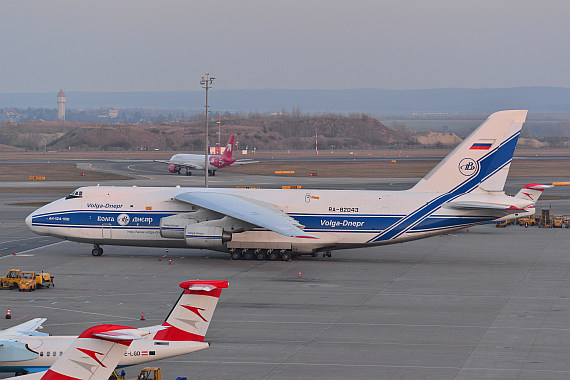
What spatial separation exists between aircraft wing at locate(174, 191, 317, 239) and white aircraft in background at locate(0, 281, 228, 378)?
1831 centimetres

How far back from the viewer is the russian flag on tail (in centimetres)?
4756

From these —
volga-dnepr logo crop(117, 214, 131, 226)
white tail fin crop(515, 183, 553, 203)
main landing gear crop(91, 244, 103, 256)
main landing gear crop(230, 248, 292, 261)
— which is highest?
white tail fin crop(515, 183, 553, 203)

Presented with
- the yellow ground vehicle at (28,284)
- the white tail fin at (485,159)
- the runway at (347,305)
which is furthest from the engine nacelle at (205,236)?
the white tail fin at (485,159)

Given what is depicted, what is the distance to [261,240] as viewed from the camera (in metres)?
47.7

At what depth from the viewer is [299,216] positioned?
48062 mm

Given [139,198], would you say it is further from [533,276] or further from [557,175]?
[557,175]

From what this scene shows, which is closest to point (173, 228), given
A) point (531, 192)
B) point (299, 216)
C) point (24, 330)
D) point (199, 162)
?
point (299, 216)

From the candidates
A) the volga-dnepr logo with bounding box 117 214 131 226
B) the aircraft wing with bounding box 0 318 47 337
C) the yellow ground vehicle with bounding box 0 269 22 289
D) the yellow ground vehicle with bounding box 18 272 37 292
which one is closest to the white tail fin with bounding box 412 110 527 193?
the volga-dnepr logo with bounding box 117 214 131 226

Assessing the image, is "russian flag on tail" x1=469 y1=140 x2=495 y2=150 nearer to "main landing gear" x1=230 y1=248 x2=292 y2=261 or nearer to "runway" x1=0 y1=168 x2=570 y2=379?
"runway" x1=0 y1=168 x2=570 y2=379

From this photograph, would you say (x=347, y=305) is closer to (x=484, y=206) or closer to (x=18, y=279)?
→ (x=484, y=206)

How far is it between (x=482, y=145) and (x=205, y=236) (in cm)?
1628

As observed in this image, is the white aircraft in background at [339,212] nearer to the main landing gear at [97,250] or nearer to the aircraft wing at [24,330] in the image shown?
the main landing gear at [97,250]

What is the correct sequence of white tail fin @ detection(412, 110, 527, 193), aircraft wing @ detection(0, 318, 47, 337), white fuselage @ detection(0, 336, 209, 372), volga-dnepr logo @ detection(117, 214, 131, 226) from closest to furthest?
white fuselage @ detection(0, 336, 209, 372), aircraft wing @ detection(0, 318, 47, 337), white tail fin @ detection(412, 110, 527, 193), volga-dnepr logo @ detection(117, 214, 131, 226)

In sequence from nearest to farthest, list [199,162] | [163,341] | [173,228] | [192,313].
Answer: [192,313]
[163,341]
[173,228]
[199,162]
